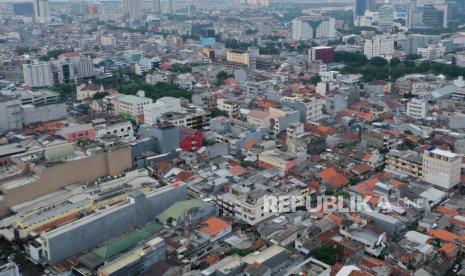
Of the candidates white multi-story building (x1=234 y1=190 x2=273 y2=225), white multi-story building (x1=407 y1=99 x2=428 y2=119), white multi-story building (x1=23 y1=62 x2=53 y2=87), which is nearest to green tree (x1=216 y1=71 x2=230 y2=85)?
white multi-story building (x1=23 y1=62 x2=53 y2=87)

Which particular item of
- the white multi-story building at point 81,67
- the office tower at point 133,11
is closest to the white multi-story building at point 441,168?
the white multi-story building at point 81,67

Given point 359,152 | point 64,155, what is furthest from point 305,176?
point 64,155

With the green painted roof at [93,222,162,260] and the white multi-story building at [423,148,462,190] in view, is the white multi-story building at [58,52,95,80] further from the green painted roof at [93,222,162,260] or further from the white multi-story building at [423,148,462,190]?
the white multi-story building at [423,148,462,190]

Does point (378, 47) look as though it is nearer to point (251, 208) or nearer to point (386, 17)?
point (386, 17)

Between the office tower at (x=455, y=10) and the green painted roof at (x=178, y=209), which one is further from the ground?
the office tower at (x=455, y=10)

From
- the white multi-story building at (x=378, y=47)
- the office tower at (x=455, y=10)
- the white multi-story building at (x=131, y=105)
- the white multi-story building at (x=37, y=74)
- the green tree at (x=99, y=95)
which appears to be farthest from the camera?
the office tower at (x=455, y=10)

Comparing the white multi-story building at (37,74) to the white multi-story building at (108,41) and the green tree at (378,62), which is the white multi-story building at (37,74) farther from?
the green tree at (378,62)
